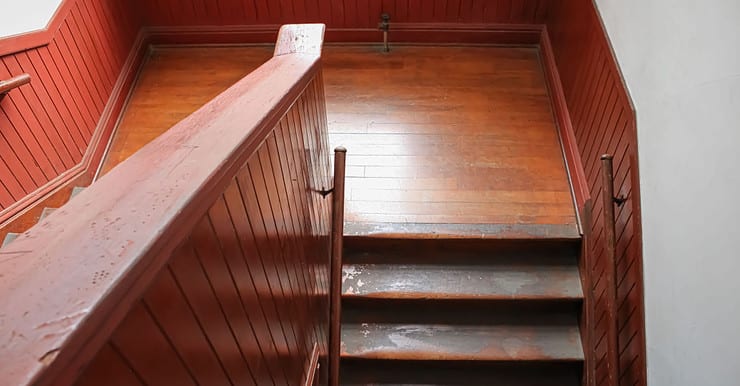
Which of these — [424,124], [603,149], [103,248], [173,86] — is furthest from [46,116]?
[603,149]

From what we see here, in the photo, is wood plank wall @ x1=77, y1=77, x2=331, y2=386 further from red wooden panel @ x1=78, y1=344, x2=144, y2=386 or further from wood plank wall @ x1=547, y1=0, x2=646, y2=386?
wood plank wall @ x1=547, y1=0, x2=646, y2=386

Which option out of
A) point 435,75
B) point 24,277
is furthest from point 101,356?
point 435,75

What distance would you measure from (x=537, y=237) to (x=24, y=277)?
2276mm

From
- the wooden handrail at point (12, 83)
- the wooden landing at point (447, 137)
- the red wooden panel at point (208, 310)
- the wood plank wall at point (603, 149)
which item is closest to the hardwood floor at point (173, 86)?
the wooden landing at point (447, 137)

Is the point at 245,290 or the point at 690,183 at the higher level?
the point at 245,290

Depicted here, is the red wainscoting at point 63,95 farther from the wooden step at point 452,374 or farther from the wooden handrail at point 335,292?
the wooden step at point 452,374

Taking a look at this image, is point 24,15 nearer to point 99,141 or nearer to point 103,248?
point 99,141

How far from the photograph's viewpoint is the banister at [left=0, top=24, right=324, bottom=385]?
55 cm

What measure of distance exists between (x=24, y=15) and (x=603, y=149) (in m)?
2.65

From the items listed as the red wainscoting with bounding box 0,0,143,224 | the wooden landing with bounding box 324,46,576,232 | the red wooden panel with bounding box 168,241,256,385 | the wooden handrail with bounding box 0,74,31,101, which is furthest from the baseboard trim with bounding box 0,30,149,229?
the red wooden panel with bounding box 168,241,256,385

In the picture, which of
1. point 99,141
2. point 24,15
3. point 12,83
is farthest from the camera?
point 99,141

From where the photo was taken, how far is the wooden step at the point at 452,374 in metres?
2.52

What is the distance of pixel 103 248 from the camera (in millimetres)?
670

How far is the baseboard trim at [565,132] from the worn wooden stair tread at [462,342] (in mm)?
529
